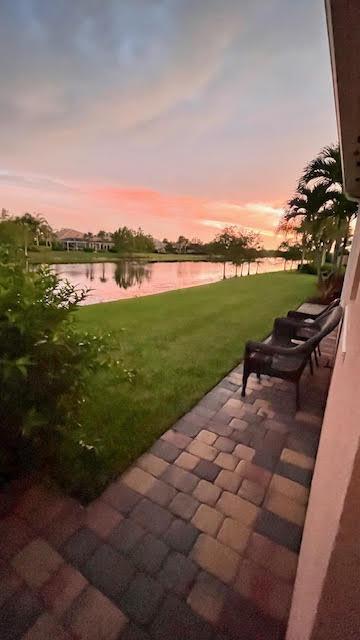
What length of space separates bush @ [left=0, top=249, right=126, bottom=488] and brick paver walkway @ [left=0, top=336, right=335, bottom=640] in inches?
16.6

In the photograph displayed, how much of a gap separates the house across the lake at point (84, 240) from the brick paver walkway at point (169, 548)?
84076 mm

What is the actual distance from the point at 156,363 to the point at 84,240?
9317 cm

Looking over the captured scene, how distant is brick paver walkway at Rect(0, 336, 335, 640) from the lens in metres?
1.30

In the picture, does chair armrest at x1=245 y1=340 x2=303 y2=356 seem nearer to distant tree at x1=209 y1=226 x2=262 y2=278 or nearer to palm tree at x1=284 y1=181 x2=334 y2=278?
palm tree at x1=284 y1=181 x2=334 y2=278

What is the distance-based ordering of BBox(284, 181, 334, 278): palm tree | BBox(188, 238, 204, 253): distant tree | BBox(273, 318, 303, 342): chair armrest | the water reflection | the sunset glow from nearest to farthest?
the sunset glow, BBox(273, 318, 303, 342): chair armrest, BBox(284, 181, 334, 278): palm tree, the water reflection, BBox(188, 238, 204, 253): distant tree

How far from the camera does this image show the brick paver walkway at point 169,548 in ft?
4.28

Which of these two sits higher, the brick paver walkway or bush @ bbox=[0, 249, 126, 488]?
bush @ bbox=[0, 249, 126, 488]

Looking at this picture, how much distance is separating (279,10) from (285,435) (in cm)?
334

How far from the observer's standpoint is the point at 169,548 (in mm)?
1635

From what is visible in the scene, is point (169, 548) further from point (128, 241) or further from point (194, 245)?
point (194, 245)

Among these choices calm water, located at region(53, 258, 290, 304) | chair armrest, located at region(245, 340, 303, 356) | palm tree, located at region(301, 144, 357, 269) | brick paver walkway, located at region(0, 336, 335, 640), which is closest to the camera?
brick paver walkway, located at region(0, 336, 335, 640)

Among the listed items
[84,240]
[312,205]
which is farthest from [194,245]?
[312,205]

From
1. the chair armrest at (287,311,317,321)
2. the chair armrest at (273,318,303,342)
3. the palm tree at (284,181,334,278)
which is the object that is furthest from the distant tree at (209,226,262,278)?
the chair armrest at (273,318,303,342)

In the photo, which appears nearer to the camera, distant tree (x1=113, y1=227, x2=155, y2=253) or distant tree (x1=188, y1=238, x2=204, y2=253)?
distant tree (x1=113, y1=227, x2=155, y2=253)
